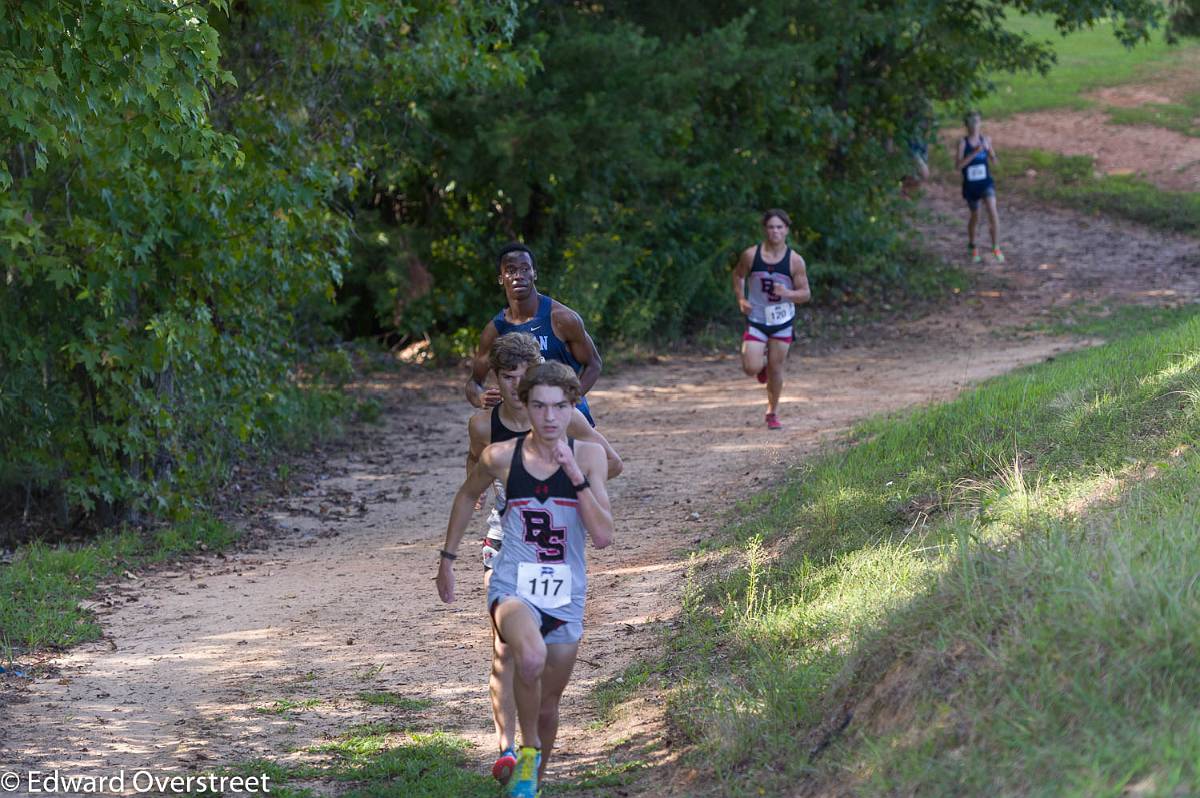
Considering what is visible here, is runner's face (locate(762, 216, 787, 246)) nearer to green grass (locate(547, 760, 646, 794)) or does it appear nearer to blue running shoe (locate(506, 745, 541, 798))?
green grass (locate(547, 760, 646, 794))

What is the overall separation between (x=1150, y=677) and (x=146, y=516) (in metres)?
8.41

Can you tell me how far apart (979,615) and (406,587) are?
4.78m

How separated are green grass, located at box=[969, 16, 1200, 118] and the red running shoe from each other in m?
26.4

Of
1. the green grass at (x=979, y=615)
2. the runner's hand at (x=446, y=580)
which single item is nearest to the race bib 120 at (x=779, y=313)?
the green grass at (x=979, y=615)

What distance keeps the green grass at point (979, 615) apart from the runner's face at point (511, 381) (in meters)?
1.50

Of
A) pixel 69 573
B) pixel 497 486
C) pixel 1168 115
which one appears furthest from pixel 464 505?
pixel 1168 115

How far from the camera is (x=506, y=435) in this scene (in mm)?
6281

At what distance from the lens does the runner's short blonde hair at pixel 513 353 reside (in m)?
5.88

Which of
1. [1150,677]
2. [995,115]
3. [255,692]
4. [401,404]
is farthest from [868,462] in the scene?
[995,115]

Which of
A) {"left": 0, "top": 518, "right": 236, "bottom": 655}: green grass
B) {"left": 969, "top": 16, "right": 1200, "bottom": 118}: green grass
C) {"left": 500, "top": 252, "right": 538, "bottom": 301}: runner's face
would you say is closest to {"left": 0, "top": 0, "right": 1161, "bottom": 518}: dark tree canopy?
{"left": 0, "top": 518, "right": 236, "bottom": 655}: green grass

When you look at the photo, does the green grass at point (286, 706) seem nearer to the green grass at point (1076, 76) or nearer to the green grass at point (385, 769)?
the green grass at point (385, 769)

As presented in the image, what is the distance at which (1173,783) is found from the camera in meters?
3.60

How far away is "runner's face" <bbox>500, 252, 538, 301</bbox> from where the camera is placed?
7.25m

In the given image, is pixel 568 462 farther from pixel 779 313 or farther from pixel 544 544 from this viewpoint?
pixel 779 313
